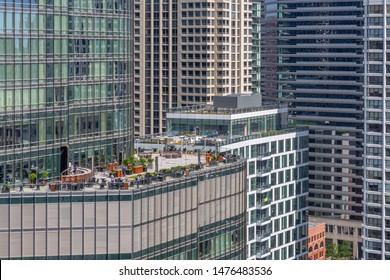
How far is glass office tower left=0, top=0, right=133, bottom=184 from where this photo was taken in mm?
114125

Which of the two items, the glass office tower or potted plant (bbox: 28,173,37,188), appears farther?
the glass office tower

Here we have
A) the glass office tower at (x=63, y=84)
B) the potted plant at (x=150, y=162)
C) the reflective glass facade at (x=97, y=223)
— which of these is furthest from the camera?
the potted plant at (x=150, y=162)

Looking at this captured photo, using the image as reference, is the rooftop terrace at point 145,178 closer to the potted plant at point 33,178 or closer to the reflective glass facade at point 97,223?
the reflective glass facade at point 97,223

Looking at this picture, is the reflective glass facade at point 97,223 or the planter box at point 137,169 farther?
the planter box at point 137,169

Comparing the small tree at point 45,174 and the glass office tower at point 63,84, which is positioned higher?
the glass office tower at point 63,84

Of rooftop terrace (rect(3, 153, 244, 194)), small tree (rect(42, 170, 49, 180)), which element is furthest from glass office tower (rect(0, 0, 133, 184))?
rooftop terrace (rect(3, 153, 244, 194))

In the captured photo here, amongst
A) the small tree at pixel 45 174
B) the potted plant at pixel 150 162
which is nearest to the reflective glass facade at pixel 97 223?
the potted plant at pixel 150 162

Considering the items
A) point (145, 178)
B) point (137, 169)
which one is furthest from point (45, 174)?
point (145, 178)

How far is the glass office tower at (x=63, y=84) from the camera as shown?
11412 centimetres

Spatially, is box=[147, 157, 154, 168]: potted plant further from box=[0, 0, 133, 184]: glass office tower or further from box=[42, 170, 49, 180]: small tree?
box=[42, 170, 49, 180]: small tree

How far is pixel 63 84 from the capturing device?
399ft

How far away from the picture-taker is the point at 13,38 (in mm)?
113500

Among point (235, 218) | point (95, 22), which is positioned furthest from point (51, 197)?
point (95, 22)

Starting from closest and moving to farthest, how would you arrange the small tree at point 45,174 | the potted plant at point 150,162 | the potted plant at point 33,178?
1. the potted plant at point 33,178
2. the small tree at point 45,174
3. the potted plant at point 150,162
